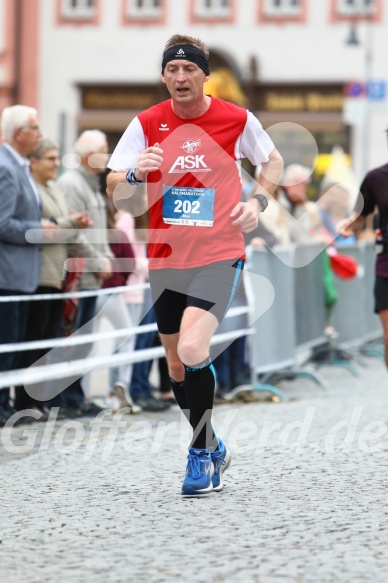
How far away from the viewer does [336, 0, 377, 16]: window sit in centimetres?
3525

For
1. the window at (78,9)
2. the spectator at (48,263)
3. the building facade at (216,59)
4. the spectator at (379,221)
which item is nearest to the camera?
the spectator at (48,263)

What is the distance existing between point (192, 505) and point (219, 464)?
535 mm

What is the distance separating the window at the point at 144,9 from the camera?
3859cm

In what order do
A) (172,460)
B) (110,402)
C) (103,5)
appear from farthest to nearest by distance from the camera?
(103,5) < (110,402) < (172,460)

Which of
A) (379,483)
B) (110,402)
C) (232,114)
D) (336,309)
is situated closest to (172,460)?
(379,483)

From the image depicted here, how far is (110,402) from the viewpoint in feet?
37.3

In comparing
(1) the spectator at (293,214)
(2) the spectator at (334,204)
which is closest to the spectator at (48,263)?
(1) the spectator at (293,214)

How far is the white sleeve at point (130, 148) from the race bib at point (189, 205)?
23 cm

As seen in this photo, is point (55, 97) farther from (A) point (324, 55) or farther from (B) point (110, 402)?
(B) point (110, 402)

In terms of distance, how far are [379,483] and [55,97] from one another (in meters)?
32.2

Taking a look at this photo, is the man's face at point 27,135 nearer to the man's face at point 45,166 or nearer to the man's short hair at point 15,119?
the man's short hair at point 15,119

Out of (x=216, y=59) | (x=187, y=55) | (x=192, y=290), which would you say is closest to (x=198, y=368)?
(x=192, y=290)

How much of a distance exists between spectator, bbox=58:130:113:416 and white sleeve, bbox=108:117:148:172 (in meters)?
3.77

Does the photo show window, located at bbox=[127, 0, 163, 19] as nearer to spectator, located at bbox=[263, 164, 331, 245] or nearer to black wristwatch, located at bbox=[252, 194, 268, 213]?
spectator, located at bbox=[263, 164, 331, 245]
